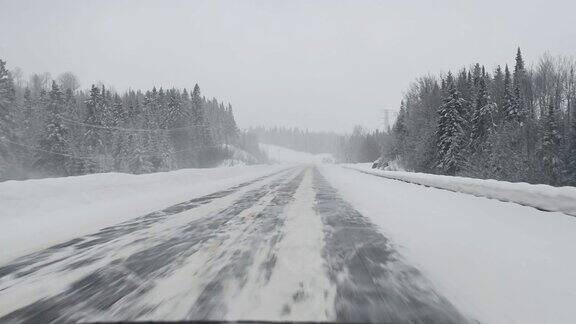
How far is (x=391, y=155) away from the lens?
205ft

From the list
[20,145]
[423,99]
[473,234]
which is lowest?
[473,234]

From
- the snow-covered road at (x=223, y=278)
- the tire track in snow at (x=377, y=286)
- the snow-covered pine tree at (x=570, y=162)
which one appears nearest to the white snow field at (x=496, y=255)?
the tire track in snow at (x=377, y=286)

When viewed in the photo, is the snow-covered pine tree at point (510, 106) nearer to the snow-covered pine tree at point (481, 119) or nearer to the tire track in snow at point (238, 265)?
the snow-covered pine tree at point (481, 119)

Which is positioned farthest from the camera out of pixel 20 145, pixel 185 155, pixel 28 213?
pixel 185 155

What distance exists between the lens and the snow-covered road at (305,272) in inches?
113

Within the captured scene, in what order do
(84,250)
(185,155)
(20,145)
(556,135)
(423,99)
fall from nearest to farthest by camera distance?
(84,250), (556,135), (20,145), (423,99), (185,155)

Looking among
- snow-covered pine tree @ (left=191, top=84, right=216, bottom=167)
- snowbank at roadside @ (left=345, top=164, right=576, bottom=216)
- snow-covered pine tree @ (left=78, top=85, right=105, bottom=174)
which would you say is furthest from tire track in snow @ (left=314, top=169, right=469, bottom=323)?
snow-covered pine tree @ (left=191, top=84, right=216, bottom=167)

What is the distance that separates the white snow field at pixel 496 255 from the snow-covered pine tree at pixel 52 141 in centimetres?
4800

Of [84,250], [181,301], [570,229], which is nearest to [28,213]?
[84,250]

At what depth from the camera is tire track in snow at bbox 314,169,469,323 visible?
9.22 ft

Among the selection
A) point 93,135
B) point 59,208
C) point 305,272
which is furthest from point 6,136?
point 305,272

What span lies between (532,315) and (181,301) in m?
2.77

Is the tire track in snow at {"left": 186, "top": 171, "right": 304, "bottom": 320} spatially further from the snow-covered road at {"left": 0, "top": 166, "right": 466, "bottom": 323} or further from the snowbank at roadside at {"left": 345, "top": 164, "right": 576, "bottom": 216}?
the snowbank at roadside at {"left": 345, "top": 164, "right": 576, "bottom": 216}

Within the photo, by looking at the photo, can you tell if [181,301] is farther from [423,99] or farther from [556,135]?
[423,99]
